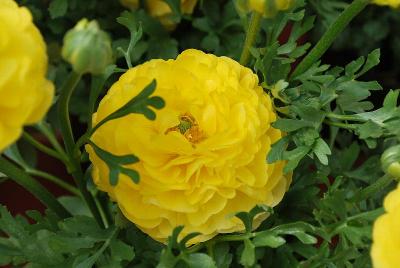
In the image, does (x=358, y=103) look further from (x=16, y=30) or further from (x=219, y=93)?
(x=16, y=30)

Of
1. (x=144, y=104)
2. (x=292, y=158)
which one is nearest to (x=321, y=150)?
(x=292, y=158)

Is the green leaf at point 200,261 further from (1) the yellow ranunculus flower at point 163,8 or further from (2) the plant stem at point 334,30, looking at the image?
(1) the yellow ranunculus flower at point 163,8

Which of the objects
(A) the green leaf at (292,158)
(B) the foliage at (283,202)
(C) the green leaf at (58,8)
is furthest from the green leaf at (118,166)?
(C) the green leaf at (58,8)

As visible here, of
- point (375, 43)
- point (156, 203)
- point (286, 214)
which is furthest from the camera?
point (375, 43)

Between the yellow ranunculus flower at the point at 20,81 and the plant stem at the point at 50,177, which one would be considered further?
the plant stem at the point at 50,177

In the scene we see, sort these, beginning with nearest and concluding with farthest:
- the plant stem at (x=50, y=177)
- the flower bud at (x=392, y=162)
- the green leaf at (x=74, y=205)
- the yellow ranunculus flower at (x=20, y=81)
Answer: the yellow ranunculus flower at (x=20, y=81) → the flower bud at (x=392, y=162) → the plant stem at (x=50, y=177) → the green leaf at (x=74, y=205)

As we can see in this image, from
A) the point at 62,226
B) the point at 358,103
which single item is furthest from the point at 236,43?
the point at 62,226

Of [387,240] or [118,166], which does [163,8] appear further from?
[387,240]
